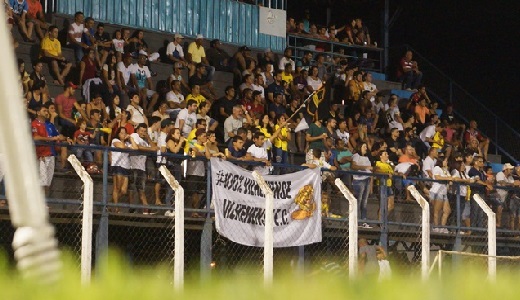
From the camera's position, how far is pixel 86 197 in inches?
545

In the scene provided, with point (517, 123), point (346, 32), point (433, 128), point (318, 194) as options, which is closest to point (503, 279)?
point (318, 194)

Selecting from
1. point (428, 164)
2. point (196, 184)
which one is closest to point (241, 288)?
point (196, 184)

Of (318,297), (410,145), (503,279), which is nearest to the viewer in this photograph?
(318,297)

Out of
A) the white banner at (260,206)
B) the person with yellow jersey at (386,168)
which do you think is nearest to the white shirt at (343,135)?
the person with yellow jersey at (386,168)

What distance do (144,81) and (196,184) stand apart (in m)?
5.14

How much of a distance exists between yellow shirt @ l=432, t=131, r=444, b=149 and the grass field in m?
22.1

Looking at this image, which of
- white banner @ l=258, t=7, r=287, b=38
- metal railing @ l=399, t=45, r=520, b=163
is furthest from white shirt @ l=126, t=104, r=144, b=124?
metal railing @ l=399, t=45, r=520, b=163

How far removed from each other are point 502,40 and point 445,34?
1.78 metres

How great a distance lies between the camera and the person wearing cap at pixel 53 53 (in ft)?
65.3

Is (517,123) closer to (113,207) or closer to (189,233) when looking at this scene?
(189,233)

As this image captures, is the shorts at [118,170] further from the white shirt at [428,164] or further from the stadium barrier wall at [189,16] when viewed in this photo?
the stadium barrier wall at [189,16]

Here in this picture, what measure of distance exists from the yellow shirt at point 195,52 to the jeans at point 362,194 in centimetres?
622

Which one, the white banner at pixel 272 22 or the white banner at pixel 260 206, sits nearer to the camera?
the white banner at pixel 260 206

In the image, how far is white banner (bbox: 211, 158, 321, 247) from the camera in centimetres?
1650
